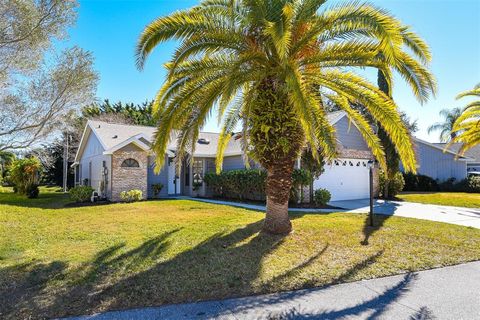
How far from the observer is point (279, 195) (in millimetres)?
8344

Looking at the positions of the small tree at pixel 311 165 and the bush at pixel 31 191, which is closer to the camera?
the small tree at pixel 311 165

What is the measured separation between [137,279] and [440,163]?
3081 cm

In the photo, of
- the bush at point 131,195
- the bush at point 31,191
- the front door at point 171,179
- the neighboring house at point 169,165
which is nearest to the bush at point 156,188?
the neighboring house at point 169,165

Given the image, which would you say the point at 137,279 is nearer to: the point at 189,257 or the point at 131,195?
the point at 189,257

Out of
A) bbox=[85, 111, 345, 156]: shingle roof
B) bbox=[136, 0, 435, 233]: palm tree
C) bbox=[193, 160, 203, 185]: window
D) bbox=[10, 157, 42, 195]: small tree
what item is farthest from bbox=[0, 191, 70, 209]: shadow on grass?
bbox=[136, 0, 435, 233]: palm tree

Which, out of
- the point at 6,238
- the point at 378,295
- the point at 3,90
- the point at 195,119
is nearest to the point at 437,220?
the point at 378,295

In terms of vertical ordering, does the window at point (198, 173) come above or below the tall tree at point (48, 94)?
below

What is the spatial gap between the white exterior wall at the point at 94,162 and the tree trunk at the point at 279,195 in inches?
487

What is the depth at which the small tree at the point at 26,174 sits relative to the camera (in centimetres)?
2072

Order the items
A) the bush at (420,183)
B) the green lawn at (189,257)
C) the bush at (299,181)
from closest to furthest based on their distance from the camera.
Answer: the green lawn at (189,257) < the bush at (299,181) < the bush at (420,183)

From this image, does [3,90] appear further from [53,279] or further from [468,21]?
[468,21]

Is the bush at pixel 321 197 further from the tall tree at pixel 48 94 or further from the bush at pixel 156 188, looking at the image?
the tall tree at pixel 48 94

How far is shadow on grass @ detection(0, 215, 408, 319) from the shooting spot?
175 inches

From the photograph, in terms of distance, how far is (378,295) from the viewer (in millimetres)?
4836
